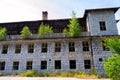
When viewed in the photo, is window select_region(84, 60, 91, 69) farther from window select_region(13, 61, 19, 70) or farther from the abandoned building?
window select_region(13, 61, 19, 70)

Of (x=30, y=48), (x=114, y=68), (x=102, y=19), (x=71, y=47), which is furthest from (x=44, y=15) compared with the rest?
(x=114, y=68)

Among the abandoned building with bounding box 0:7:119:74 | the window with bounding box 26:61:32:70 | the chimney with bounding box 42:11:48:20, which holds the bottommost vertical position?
the window with bounding box 26:61:32:70

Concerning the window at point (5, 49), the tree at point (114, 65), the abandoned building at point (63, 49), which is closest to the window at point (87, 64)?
the abandoned building at point (63, 49)

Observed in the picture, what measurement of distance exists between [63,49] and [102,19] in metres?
7.33

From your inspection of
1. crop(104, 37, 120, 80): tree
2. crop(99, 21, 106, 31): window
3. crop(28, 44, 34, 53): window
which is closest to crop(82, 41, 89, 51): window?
crop(99, 21, 106, 31): window

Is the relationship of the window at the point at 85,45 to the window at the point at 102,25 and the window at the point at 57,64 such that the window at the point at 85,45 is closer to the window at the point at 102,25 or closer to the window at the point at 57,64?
the window at the point at 102,25

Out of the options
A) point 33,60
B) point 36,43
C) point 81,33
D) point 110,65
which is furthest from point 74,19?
point 110,65

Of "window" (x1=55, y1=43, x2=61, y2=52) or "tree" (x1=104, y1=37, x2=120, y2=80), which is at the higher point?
"window" (x1=55, y1=43, x2=61, y2=52)

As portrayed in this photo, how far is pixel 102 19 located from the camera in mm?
27453

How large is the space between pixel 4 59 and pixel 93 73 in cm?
1262

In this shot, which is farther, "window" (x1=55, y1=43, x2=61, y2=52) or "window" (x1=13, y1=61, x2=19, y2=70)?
"window" (x1=55, y1=43, x2=61, y2=52)

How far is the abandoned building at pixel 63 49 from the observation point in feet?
83.0

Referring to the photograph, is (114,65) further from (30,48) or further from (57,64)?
(30,48)

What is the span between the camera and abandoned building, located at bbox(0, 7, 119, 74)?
2530 cm
